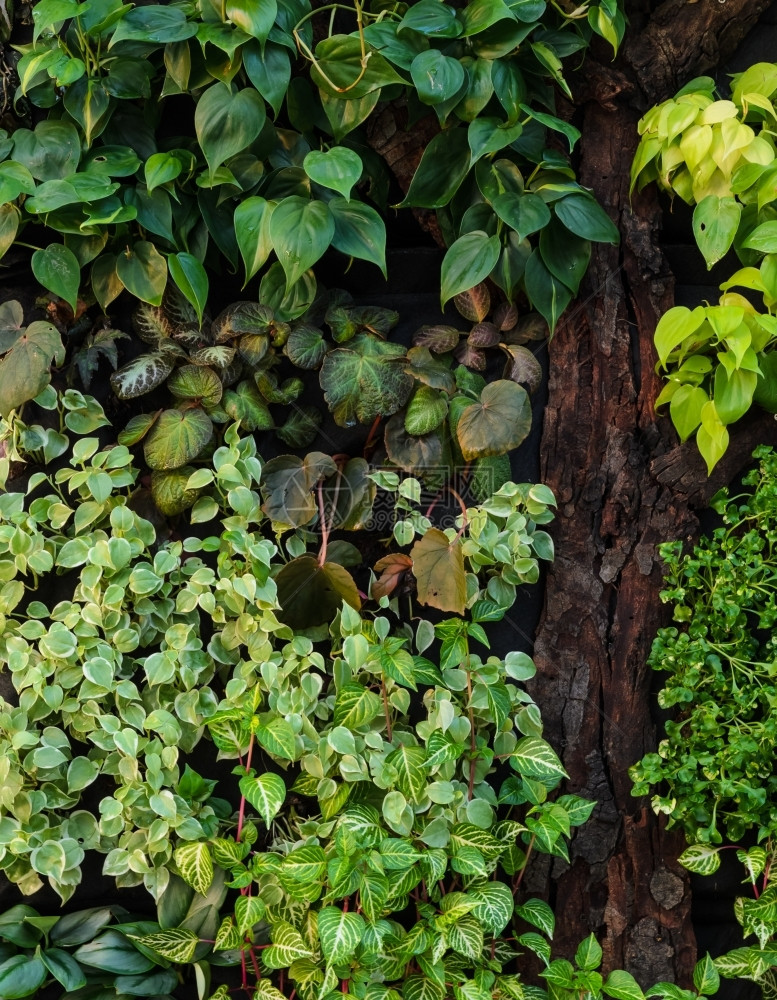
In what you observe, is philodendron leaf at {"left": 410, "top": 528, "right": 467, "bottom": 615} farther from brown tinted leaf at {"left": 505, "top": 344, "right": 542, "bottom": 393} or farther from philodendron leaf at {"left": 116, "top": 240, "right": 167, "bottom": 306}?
philodendron leaf at {"left": 116, "top": 240, "right": 167, "bottom": 306}

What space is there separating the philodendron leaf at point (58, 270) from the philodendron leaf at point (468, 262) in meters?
0.65

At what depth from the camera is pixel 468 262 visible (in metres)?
1.52

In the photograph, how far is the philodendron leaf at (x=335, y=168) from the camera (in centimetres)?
139

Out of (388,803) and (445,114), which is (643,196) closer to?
(445,114)

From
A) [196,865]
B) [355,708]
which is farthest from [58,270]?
[196,865]

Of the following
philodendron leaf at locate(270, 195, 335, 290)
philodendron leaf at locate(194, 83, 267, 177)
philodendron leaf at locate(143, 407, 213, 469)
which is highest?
philodendron leaf at locate(194, 83, 267, 177)

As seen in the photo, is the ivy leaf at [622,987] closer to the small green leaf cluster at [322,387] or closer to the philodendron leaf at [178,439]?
the small green leaf cluster at [322,387]

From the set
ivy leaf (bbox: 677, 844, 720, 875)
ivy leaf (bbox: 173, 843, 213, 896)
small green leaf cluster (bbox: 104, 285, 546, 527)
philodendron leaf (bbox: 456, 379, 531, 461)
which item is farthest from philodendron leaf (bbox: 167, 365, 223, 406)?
ivy leaf (bbox: 677, 844, 720, 875)

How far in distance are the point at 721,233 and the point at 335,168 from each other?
0.67 metres

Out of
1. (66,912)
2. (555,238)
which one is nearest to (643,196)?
(555,238)

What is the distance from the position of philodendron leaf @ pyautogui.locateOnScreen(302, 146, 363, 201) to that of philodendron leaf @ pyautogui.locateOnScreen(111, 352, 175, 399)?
0.42 m

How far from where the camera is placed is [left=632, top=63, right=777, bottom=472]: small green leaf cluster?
4.71ft

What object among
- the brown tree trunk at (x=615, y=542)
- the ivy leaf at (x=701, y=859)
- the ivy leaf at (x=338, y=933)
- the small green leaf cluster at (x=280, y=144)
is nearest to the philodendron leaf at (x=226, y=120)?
the small green leaf cluster at (x=280, y=144)

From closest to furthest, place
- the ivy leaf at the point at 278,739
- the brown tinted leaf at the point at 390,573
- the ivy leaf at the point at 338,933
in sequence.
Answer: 1. the ivy leaf at the point at 338,933
2. the ivy leaf at the point at 278,739
3. the brown tinted leaf at the point at 390,573
